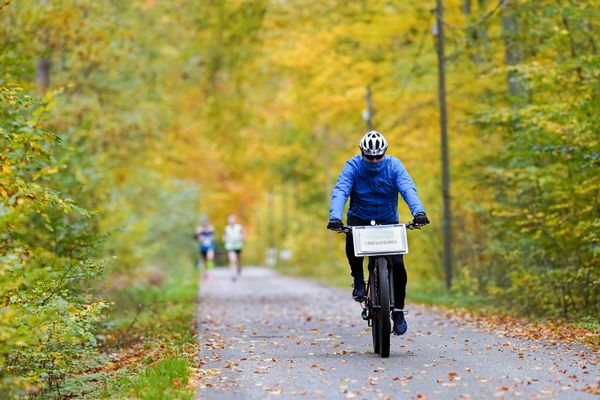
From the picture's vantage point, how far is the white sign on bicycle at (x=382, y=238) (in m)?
9.90

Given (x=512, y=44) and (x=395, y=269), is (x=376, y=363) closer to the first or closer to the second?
(x=395, y=269)

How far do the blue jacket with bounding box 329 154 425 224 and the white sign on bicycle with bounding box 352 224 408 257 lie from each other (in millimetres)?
545

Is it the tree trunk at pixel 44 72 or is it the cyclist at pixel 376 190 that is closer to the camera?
the cyclist at pixel 376 190

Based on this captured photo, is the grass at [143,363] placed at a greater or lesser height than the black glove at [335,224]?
lesser

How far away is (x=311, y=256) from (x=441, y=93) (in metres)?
26.0

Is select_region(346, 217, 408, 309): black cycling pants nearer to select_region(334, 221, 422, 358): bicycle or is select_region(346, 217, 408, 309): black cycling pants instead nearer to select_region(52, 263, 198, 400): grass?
select_region(334, 221, 422, 358): bicycle

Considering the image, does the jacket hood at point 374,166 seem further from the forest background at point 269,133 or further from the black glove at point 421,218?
the forest background at point 269,133

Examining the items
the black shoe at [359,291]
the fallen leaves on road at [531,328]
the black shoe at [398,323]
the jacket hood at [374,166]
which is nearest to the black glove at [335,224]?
the jacket hood at [374,166]

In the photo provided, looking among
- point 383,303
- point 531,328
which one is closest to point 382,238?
point 383,303

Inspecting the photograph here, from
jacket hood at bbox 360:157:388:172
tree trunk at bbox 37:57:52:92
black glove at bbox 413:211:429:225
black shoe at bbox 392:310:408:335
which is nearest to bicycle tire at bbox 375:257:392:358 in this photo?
black shoe at bbox 392:310:408:335

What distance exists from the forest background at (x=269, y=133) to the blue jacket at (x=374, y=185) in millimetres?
2510

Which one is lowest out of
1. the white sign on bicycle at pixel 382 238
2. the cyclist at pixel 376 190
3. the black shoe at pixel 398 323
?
the black shoe at pixel 398 323

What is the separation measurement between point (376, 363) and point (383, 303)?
0.61 m

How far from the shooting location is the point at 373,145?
1020 cm
